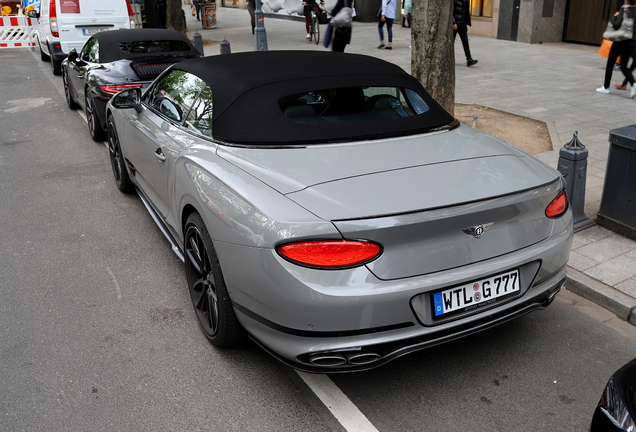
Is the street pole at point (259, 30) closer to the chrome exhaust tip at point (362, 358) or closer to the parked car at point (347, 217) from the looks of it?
the parked car at point (347, 217)

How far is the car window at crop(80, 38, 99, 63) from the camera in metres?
8.38

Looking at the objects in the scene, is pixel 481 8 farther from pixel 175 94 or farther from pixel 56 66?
pixel 175 94

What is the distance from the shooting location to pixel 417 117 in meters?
3.71

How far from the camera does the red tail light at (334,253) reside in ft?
8.32

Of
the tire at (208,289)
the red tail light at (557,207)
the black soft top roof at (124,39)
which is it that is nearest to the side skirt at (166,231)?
the tire at (208,289)

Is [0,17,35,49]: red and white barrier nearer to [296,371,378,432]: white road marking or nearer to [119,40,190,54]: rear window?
[119,40,190,54]: rear window

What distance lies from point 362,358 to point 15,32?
79.3 feet

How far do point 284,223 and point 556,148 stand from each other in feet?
18.6

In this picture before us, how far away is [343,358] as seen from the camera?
2.64 m

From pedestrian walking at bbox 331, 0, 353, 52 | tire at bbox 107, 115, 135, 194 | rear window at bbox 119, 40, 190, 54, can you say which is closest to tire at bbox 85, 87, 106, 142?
rear window at bbox 119, 40, 190, 54

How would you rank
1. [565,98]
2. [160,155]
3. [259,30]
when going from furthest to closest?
[259,30] → [565,98] → [160,155]

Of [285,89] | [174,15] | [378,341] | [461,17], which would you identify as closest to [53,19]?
[174,15]

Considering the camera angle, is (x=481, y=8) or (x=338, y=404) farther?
(x=481, y=8)

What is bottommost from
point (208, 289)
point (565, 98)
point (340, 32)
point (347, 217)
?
point (565, 98)
